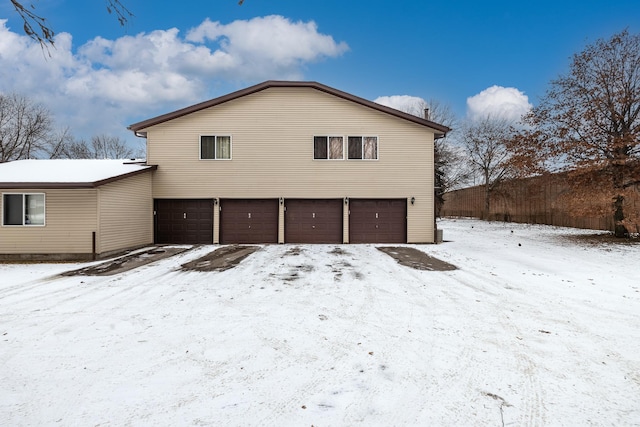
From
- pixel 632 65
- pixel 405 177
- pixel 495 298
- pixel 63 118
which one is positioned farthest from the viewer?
pixel 63 118

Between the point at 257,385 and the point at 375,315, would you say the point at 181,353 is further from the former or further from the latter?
the point at 375,315

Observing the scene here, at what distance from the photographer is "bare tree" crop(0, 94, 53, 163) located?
89.1 ft

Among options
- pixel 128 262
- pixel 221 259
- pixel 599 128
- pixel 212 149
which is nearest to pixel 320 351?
pixel 221 259

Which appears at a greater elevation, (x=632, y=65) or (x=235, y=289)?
(x=632, y=65)

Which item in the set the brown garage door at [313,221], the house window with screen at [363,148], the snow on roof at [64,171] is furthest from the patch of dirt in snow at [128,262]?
the house window with screen at [363,148]

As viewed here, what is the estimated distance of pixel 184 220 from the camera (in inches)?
551

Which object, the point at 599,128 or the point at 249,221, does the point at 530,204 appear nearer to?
the point at 599,128

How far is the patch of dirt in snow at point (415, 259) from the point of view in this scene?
8.71 metres

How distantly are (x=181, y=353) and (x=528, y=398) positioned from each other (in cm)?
337

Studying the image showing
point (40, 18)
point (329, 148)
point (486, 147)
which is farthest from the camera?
point (486, 147)

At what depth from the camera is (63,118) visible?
99.9 ft

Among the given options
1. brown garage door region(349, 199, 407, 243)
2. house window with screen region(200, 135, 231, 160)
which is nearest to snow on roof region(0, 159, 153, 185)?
house window with screen region(200, 135, 231, 160)

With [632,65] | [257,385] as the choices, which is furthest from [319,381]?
[632,65]

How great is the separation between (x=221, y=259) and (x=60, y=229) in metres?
5.31
